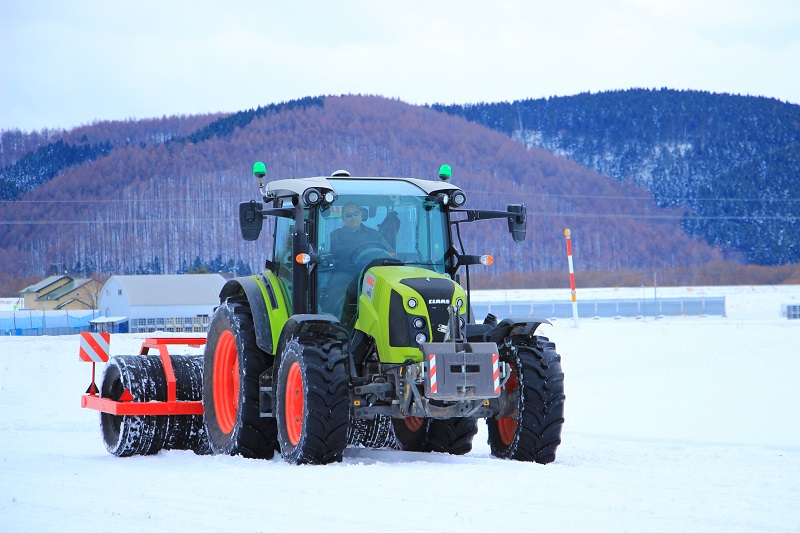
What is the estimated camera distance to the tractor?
841 cm

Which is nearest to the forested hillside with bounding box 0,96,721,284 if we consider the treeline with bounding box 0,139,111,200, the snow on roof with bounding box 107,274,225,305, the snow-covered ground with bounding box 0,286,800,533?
the treeline with bounding box 0,139,111,200

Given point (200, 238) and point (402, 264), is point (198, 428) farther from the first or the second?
point (200, 238)

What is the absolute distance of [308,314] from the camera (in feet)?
29.2

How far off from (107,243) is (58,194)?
25.1m

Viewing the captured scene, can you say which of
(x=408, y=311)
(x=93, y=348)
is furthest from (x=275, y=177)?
(x=408, y=311)

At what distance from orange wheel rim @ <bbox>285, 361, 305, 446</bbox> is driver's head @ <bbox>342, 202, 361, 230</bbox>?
1.46 metres

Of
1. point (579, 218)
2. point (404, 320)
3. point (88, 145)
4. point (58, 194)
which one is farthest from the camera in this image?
point (88, 145)

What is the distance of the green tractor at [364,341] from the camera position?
8414mm

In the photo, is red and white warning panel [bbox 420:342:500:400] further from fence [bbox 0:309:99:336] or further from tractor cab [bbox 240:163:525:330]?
fence [bbox 0:309:99:336]

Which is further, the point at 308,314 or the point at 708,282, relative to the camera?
the point at 708,282

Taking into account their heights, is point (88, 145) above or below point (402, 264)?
above

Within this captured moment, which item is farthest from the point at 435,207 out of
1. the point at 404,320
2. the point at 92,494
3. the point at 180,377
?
the point at 92,494

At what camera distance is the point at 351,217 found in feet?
31.1

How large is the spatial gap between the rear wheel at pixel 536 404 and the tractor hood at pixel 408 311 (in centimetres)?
70
